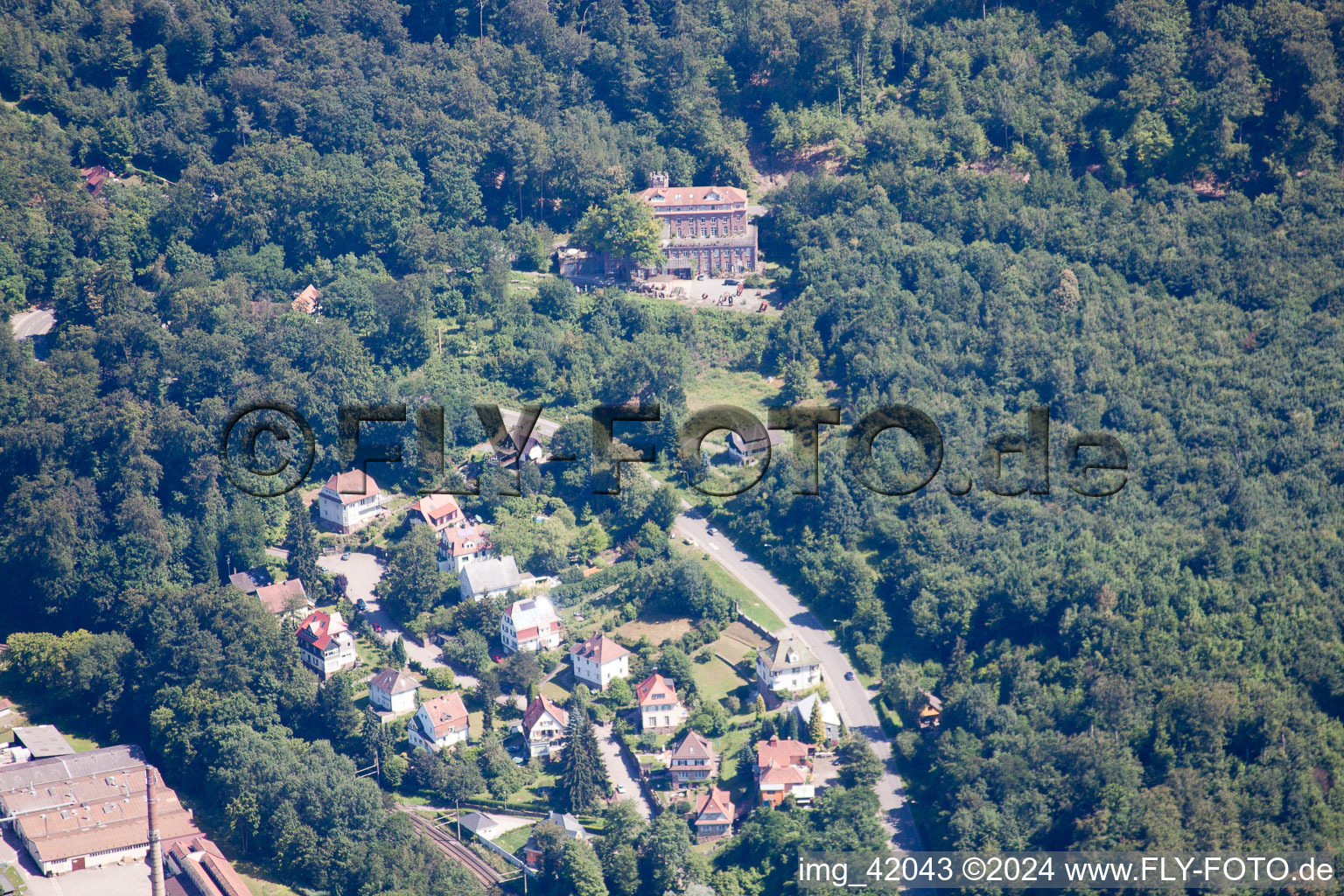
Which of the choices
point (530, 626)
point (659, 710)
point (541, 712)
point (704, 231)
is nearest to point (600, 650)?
point (530, 626)

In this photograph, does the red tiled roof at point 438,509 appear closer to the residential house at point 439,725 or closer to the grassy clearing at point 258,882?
the residential house at point 439,725

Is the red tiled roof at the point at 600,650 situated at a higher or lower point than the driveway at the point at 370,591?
lower

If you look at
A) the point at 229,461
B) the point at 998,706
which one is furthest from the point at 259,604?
the point at 998,706

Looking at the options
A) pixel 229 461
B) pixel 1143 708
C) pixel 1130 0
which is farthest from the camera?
pixel 1130 0

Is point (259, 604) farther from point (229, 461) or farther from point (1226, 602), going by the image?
point (1226, 602)

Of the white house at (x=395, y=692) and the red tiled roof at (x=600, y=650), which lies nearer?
the white house at (x=395, y=692)

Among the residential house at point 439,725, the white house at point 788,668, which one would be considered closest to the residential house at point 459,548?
the residential house at point 439,725

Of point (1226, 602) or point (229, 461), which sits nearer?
point (1226, 602)
